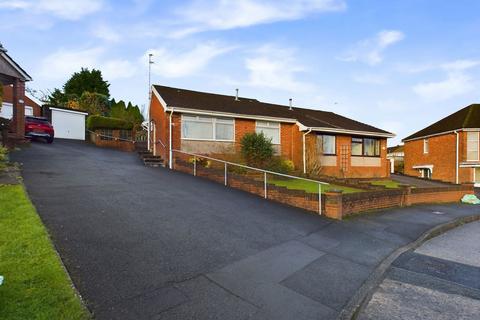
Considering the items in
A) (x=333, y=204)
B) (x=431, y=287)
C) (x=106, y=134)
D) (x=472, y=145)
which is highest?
(x=106, y=134)

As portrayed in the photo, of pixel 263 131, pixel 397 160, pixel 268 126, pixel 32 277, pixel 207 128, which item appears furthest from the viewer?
pixel 397 160

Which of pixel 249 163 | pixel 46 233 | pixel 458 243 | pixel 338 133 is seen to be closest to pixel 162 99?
pixel 249 163

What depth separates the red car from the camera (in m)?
21.0

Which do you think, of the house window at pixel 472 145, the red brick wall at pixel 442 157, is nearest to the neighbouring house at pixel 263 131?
the red brick wall at pixel 442 157

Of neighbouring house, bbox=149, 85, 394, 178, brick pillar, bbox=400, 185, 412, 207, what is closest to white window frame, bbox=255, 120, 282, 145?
neighbouring house, bbox=149, 85, 394, 178

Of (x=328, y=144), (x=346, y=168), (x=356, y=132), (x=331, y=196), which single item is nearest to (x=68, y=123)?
(x=328, y=144)

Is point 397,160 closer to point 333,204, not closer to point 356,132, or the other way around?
point 356,132

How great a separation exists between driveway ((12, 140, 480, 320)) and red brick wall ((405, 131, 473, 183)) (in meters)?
21.3

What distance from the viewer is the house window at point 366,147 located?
2270cm

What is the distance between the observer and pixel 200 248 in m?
5.61

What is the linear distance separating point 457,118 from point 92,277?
34.8 metres

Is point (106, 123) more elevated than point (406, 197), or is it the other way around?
point (106, 123)

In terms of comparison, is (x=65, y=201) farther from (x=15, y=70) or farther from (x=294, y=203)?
(x=15, y=70)

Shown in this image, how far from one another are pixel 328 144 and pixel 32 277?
A: 19.6 meters
